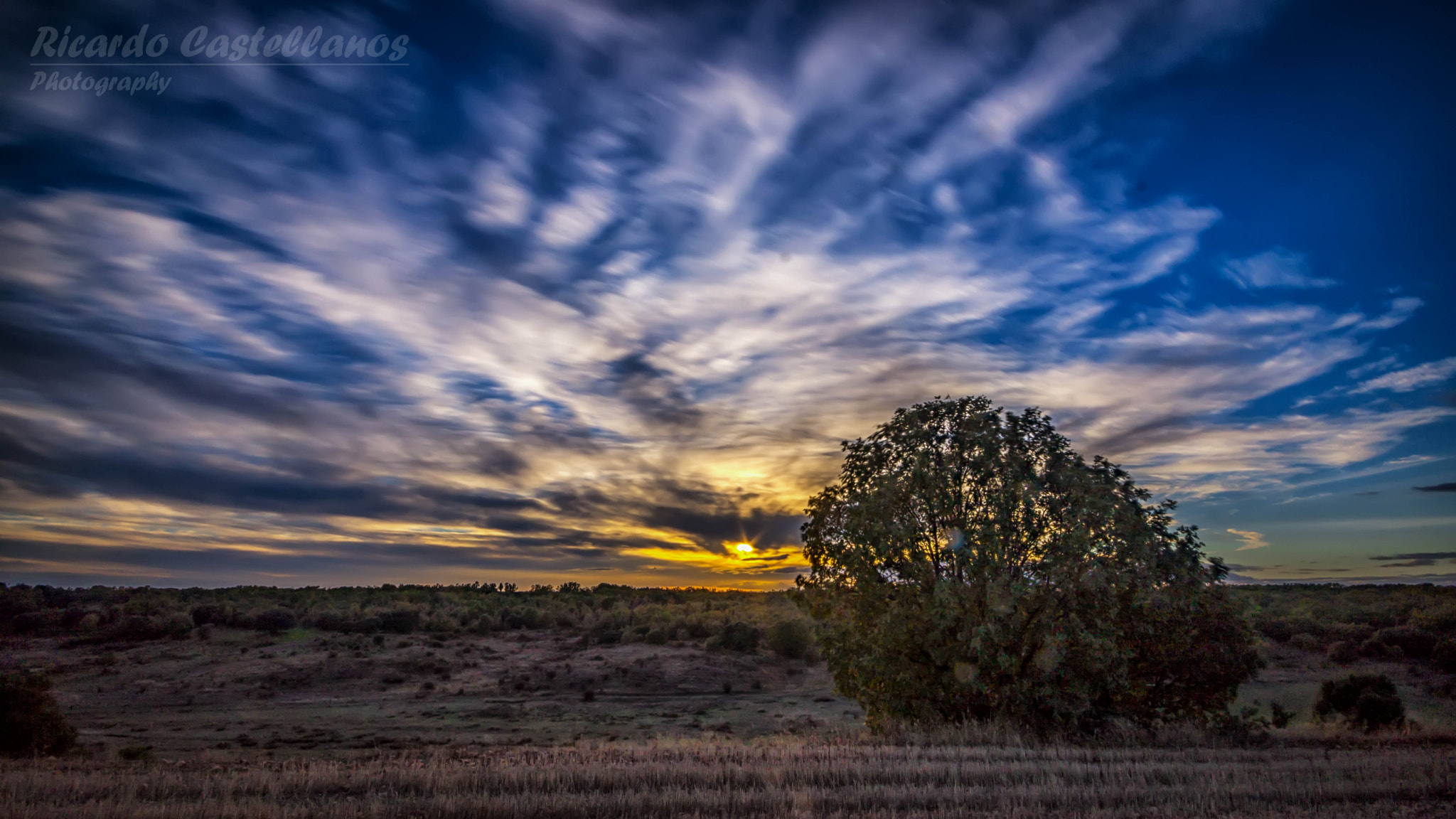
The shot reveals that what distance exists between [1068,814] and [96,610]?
69.6 m

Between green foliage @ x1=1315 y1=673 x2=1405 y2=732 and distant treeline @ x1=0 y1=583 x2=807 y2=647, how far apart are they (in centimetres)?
2213

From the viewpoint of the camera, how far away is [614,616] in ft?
218

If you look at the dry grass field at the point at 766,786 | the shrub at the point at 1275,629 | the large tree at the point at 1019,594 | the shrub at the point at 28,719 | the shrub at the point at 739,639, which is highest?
the large tree at the point at 1019,594

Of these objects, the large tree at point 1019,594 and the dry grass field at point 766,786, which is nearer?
the dry grass field at point 766,786

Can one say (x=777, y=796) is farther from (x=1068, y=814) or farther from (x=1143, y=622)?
(x=1143, y=622)

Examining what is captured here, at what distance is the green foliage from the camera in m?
20.7

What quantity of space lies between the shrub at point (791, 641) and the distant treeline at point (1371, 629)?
26.7 m

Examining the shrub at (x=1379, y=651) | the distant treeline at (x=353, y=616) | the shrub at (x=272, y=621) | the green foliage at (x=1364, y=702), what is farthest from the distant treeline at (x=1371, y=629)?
the shrub at (x=272, y=621)

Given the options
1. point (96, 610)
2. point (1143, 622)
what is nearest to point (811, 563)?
point (1143, 622)

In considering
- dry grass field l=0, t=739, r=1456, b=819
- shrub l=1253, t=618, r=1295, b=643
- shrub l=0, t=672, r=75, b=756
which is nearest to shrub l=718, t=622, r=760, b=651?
shrub l=1253, t=618, r=1295, b=643

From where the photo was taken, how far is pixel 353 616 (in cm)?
5553

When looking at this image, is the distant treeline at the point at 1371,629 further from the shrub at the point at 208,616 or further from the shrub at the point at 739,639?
the shrub at the point at 208,616

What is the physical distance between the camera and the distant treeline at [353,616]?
4916 cm

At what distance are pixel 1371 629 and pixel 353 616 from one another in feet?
247
